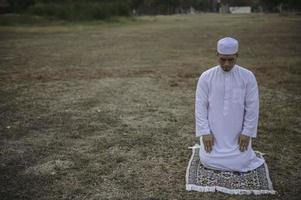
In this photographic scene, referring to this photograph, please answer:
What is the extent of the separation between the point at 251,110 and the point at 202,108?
0.53m

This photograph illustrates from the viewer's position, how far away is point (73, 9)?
39.0m

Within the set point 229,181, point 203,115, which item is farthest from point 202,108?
point 229,181

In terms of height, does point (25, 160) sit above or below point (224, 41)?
below

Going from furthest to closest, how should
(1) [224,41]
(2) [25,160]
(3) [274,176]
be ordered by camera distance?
(2) [25,160] < (3) [274,176] < (1) [224,41]

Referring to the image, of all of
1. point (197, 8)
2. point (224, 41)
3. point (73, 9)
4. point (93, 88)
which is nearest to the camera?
point (224, 41)

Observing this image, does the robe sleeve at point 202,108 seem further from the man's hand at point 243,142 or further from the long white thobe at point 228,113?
the man's hand at point 243,142

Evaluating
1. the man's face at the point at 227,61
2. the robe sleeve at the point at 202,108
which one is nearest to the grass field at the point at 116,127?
the robe sleeve at the point at 202,108

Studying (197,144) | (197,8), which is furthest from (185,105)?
(197,8)

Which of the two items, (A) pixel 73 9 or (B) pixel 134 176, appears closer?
(B) pixel 134 176

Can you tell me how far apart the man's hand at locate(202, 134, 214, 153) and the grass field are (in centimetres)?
44

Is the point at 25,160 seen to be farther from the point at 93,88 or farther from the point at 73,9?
the point at 73,9

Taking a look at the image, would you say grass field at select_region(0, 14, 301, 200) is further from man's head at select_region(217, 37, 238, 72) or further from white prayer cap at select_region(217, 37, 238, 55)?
white prayer cap at select_region(217, 37, 238, 55)

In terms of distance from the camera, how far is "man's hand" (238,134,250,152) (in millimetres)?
4719

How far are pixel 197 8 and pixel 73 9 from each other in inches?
2869
